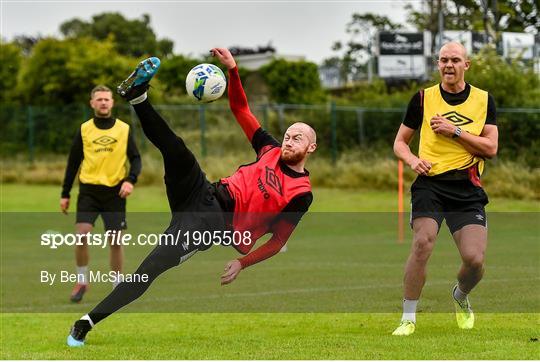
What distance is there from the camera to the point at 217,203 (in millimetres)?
9109

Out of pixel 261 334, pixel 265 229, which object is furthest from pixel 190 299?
pixel 265 229

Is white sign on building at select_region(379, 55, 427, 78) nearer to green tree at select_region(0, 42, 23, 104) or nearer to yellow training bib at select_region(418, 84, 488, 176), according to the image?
green tree at select_region(0, 42, 23, 104)

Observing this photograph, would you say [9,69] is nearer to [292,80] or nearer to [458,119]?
[292,80]

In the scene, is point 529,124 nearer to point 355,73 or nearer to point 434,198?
point 434,198

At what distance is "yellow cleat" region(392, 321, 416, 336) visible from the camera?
945 centimetres

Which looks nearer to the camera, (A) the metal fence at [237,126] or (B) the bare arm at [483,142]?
(B) the bare arm at [483,142]

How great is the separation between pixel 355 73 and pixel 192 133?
24.0 meters

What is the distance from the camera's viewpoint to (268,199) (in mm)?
9078

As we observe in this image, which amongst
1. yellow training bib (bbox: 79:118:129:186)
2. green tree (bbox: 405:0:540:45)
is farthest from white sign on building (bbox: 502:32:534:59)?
yellow training bib (bbox: 79:118:129:186)

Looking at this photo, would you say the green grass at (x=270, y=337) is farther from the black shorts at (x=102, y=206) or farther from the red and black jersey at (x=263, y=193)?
the black shorts at (x=102, y=206)

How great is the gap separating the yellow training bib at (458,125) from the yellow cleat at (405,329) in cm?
135

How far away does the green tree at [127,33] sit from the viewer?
239 ft

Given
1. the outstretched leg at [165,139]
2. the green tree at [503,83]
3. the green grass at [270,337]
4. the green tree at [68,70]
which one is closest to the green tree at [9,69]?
the green tree at [68,70]

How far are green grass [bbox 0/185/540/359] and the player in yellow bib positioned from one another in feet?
3.21
